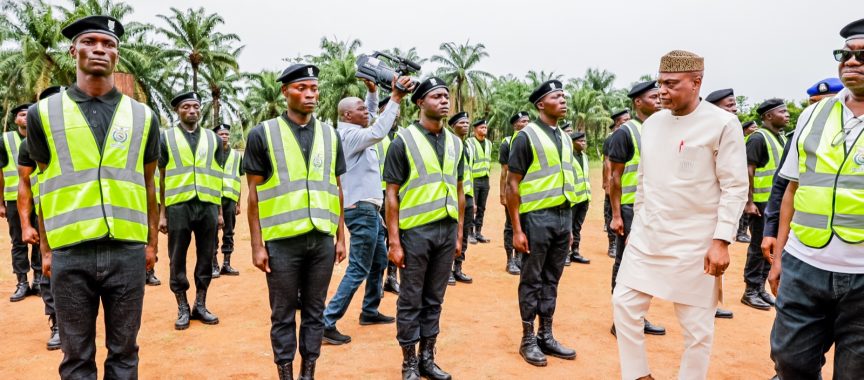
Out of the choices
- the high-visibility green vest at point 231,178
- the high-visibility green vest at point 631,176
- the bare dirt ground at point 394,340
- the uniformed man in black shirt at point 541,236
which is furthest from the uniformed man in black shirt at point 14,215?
the high-visibility green vest at point 631,176

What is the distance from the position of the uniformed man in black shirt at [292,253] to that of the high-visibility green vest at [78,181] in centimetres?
76

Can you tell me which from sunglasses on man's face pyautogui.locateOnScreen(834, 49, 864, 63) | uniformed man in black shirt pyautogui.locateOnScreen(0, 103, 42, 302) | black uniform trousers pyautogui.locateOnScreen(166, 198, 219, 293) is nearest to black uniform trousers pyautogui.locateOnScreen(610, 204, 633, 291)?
sunglasses on man's face pyautogui.locateOnScreen(834, 49, 864, 63)

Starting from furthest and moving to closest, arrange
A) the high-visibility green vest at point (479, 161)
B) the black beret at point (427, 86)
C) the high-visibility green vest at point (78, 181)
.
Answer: the high-visibility green vest at point (479, 161) < the black beret at point (427, 86) < the high-visibility green vest at point (78, 181)

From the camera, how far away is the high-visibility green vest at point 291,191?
3467 millimetres

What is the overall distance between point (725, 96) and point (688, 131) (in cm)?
313

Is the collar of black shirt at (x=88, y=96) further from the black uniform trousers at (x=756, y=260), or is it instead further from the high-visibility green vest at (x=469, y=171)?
the black uniform trousers at (x=756, y=260)

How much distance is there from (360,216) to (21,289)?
447cm

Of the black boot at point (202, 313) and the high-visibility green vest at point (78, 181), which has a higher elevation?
the high-visibility green vest at point (78, 181)

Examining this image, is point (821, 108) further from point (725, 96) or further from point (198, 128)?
point (198, 128)

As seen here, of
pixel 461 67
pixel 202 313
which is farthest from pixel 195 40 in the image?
pixel 202 313

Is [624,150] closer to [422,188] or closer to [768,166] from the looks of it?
[422,188]

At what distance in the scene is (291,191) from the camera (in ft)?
11.5

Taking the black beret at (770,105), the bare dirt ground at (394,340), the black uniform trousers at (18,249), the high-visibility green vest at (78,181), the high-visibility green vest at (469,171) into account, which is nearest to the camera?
the high-visibility green vest at (78,181)

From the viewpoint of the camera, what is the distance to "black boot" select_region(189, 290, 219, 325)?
5.33 m
